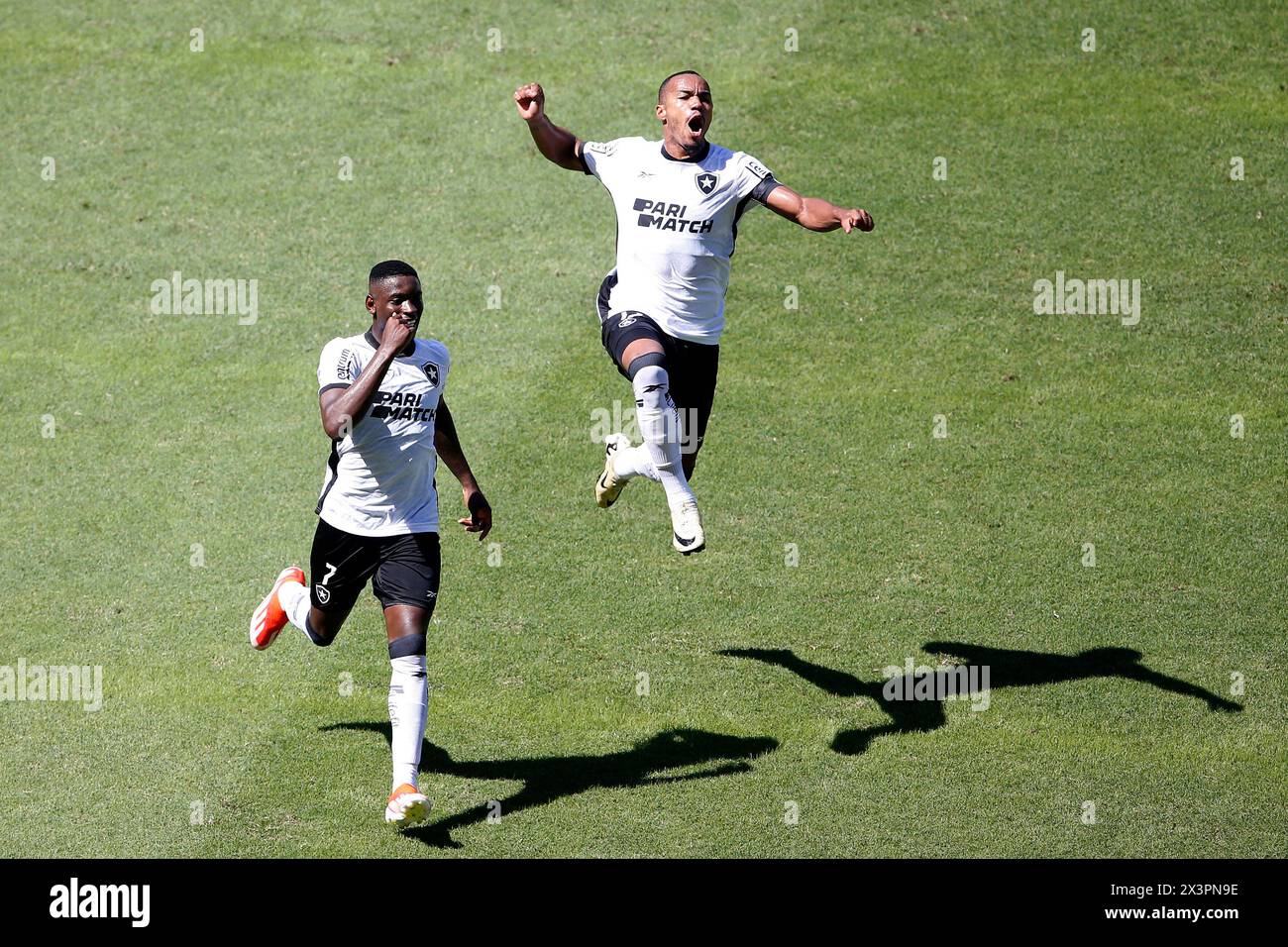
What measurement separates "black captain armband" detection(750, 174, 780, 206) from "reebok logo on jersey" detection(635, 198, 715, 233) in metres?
0.35

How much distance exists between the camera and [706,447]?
45.5 feet

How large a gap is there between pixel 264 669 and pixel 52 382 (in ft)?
15.9

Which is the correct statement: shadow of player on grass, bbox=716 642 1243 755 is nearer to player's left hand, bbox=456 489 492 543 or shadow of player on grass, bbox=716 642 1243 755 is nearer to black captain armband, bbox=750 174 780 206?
player's left hand, bbox=456 489 492 543

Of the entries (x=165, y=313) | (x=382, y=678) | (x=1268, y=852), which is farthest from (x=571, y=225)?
(x=1268, y=852)

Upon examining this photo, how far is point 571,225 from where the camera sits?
16453 mm

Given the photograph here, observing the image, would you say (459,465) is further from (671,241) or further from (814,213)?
(814,213)

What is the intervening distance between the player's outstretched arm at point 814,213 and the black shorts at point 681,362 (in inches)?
45.8

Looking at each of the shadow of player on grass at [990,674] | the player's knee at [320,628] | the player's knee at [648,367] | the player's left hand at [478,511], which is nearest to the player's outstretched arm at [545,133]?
the player's knee at [648,367]

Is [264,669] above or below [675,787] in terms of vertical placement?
above

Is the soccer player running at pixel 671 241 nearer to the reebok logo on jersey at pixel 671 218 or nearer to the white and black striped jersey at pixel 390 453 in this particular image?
the reebok logo on jersey at pixel 671 218

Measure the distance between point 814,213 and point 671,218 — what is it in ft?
3.48

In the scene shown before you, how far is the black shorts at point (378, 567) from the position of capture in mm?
9305

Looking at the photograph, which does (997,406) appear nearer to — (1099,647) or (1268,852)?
(1099,647)

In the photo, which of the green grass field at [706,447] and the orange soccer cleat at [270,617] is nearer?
the green grass field at [706,447]
